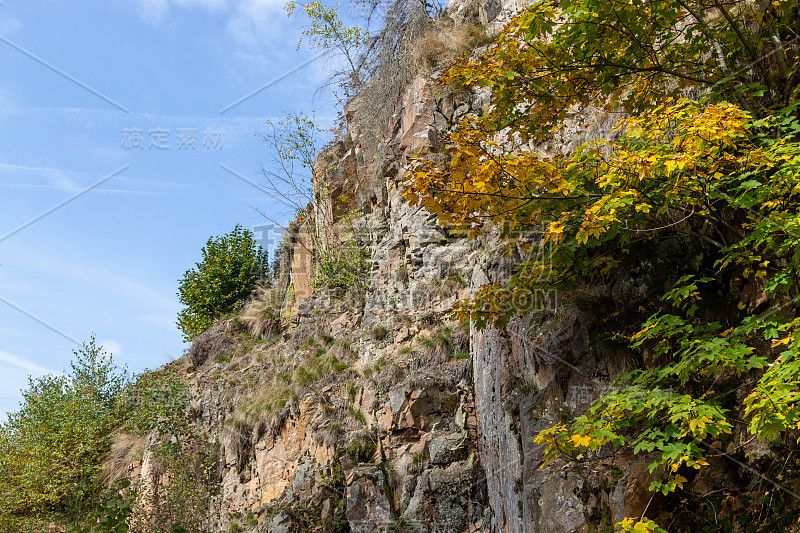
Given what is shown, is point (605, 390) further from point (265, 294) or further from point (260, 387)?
point (265, 294)

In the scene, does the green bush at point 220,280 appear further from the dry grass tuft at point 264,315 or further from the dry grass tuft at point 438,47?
the dry grass tuft at point 438,47

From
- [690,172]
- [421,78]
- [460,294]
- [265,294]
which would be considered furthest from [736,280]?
[265,294]

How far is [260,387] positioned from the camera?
13.4 m

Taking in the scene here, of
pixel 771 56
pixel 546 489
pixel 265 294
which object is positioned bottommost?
pixel 546 489

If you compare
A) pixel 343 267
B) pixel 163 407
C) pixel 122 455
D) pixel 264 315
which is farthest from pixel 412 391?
pixel 122 455

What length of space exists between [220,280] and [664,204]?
58.9ft

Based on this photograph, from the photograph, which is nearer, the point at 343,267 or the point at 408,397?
the point at 408,397

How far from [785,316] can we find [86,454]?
744 inches

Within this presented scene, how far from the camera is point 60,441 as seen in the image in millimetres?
18203

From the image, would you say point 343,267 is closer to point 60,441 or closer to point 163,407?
point 163,407

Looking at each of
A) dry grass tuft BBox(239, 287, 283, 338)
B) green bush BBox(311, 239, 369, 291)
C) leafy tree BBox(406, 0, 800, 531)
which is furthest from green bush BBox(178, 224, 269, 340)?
leafy tree BBox(406, 0, 800, 531)

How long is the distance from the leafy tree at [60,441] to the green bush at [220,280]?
306 centimetres

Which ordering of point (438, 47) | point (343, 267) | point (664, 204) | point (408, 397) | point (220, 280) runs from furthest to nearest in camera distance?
1. point (220, 280)
2. point (343, 267)
3. point (438, 47)
4. point (408, 397)
5. point (664, 204)

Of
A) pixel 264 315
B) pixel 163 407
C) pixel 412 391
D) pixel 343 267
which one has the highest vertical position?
pixel 343 267
